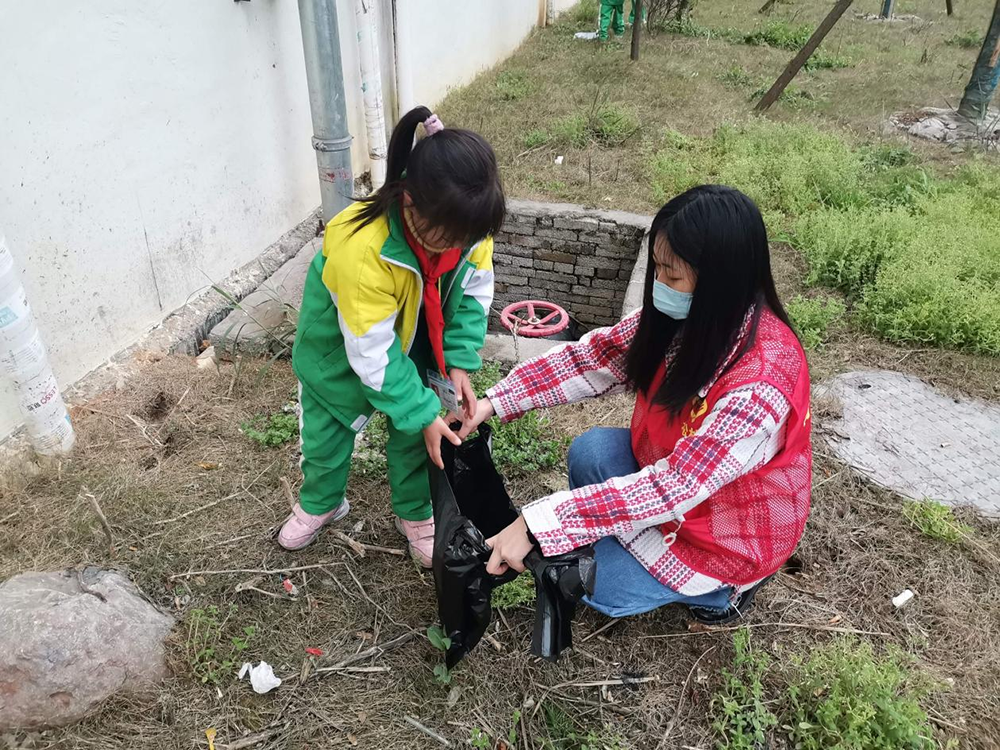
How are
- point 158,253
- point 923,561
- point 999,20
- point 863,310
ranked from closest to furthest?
point 923,561 → point 158,253 → point 863,310 → point 999,20

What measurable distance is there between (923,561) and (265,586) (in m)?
2.30

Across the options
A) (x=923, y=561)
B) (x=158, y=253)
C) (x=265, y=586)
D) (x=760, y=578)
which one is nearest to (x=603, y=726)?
(x=760, y=578)

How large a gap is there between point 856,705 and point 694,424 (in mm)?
877

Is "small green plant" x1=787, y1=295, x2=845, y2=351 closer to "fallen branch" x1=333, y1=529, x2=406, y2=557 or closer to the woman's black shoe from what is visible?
the woman's black shoe

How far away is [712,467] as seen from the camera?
5.38 feet

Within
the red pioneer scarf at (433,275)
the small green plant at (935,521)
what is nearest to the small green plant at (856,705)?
the small green plant at (935,521)

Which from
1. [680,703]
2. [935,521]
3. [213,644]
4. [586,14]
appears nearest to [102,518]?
[213,644]

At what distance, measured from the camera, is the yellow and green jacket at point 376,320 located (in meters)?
1.74

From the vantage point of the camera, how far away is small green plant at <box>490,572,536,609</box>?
87.5 inches

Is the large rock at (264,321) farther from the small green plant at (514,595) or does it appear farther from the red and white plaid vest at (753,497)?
the red and white plaid vest at (753,497)

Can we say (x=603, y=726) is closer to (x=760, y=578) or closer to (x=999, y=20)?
(x=760, y=578)

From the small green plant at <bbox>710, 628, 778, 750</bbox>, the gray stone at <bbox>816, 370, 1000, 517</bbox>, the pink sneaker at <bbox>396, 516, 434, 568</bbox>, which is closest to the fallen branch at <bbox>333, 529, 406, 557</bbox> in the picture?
the pink sneaker at <bbox>396, 516, 434, 568</bbox>

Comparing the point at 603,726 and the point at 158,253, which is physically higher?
the point at 158,253

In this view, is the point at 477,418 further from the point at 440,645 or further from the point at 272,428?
the point at 272,428
